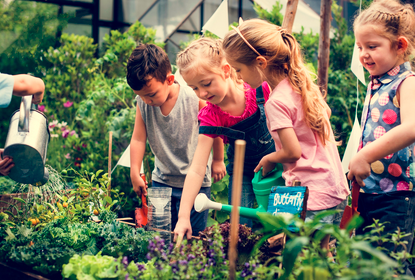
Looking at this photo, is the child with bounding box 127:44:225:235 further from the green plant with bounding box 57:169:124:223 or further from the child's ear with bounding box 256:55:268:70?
the child's ear with bounding box 256:55:268:70

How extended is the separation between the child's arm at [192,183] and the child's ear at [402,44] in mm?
865

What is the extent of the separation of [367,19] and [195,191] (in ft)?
3.27

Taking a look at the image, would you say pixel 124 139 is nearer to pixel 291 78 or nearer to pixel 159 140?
pixel 159 140

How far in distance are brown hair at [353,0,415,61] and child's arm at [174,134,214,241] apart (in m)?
0.82

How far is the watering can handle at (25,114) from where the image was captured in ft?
4.70

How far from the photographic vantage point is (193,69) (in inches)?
61.7

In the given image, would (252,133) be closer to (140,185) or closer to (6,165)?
(140,185)

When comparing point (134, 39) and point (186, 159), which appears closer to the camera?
point (186, 159)

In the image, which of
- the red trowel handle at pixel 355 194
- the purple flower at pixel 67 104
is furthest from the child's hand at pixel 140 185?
the purple flower at pixel 67 104

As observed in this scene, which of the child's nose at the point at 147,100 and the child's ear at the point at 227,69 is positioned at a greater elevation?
the child's ear at the point at 227,69

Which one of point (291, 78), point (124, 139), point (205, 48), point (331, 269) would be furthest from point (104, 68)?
point (331, 269)

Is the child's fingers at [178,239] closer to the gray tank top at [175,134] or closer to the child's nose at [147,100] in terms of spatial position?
the gray tank top at [175,134]

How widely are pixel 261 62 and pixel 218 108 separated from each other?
1.32 feet

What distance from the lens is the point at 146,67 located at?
5.84 feet
